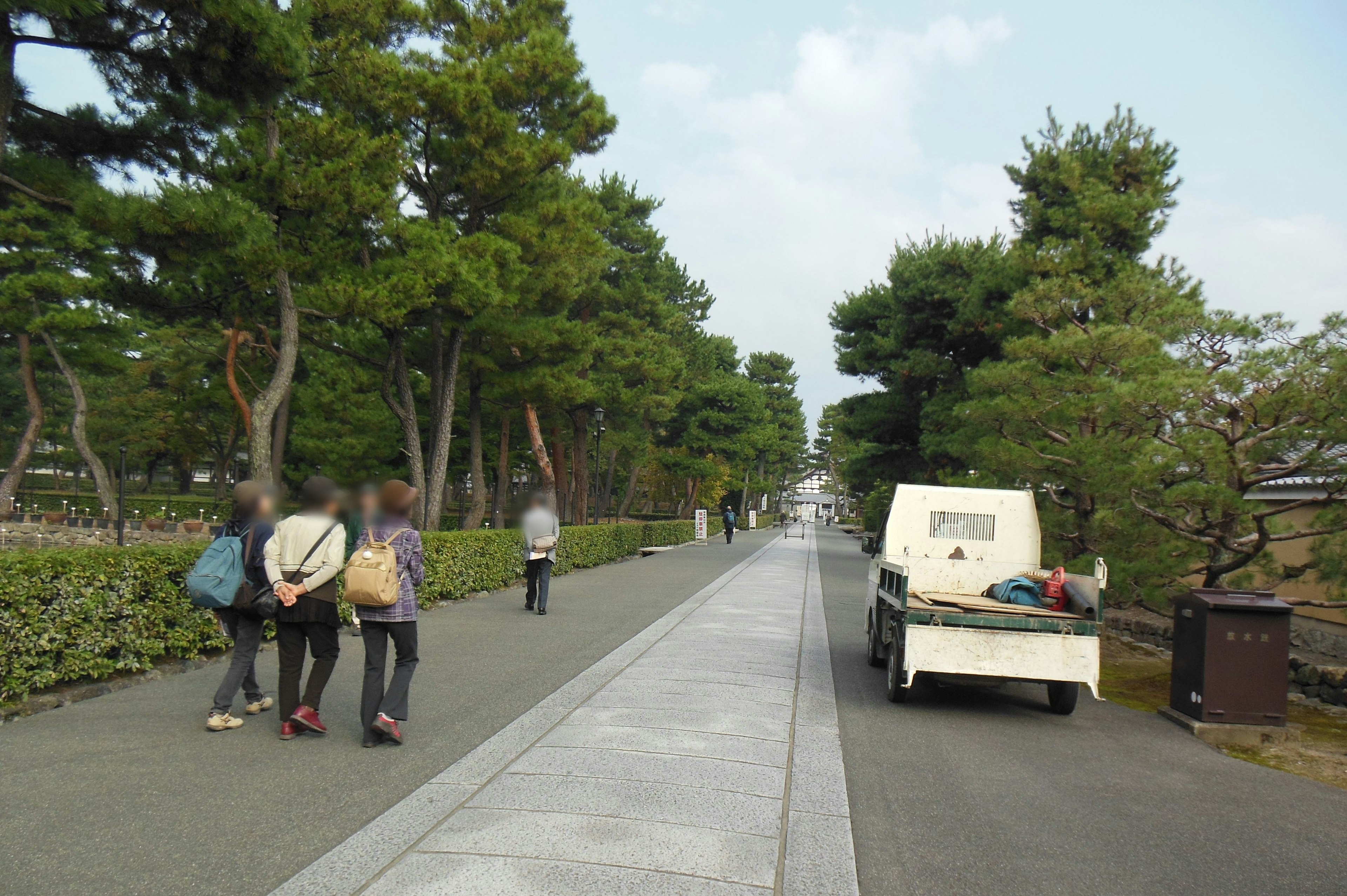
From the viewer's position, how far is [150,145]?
31.2 ft

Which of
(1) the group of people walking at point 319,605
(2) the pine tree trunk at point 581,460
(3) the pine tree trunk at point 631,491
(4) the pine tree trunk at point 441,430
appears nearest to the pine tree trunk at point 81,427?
(2) the pine tree trunk at point 581,460

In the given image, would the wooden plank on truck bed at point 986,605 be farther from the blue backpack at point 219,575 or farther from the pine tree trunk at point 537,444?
the pine tree trunk at point 537,444

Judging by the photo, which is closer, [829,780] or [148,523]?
[829,780]

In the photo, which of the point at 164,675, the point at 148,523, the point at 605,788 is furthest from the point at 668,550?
the point at 605,788

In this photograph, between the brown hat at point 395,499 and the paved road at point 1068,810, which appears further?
the brown hat at point 395,499

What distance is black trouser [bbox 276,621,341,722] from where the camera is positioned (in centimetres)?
523

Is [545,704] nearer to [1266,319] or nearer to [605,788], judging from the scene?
[605,788]

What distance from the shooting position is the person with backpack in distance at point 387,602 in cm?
507

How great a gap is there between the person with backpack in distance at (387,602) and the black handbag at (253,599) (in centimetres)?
48

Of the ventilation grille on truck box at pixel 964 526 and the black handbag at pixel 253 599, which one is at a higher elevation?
the ventilation grille on truck box at pixel 964 526

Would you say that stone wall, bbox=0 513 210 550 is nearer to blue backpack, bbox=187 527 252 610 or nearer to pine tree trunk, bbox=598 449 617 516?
blue backpack, bbox=187 527 252 610

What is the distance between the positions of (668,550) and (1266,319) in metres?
23.6

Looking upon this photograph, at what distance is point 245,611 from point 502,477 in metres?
30.9

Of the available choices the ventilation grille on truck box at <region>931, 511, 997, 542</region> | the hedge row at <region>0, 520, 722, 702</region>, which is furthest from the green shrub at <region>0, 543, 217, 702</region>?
the ventilation grille on truck box at <region>931, 511, 997, 542</region>
